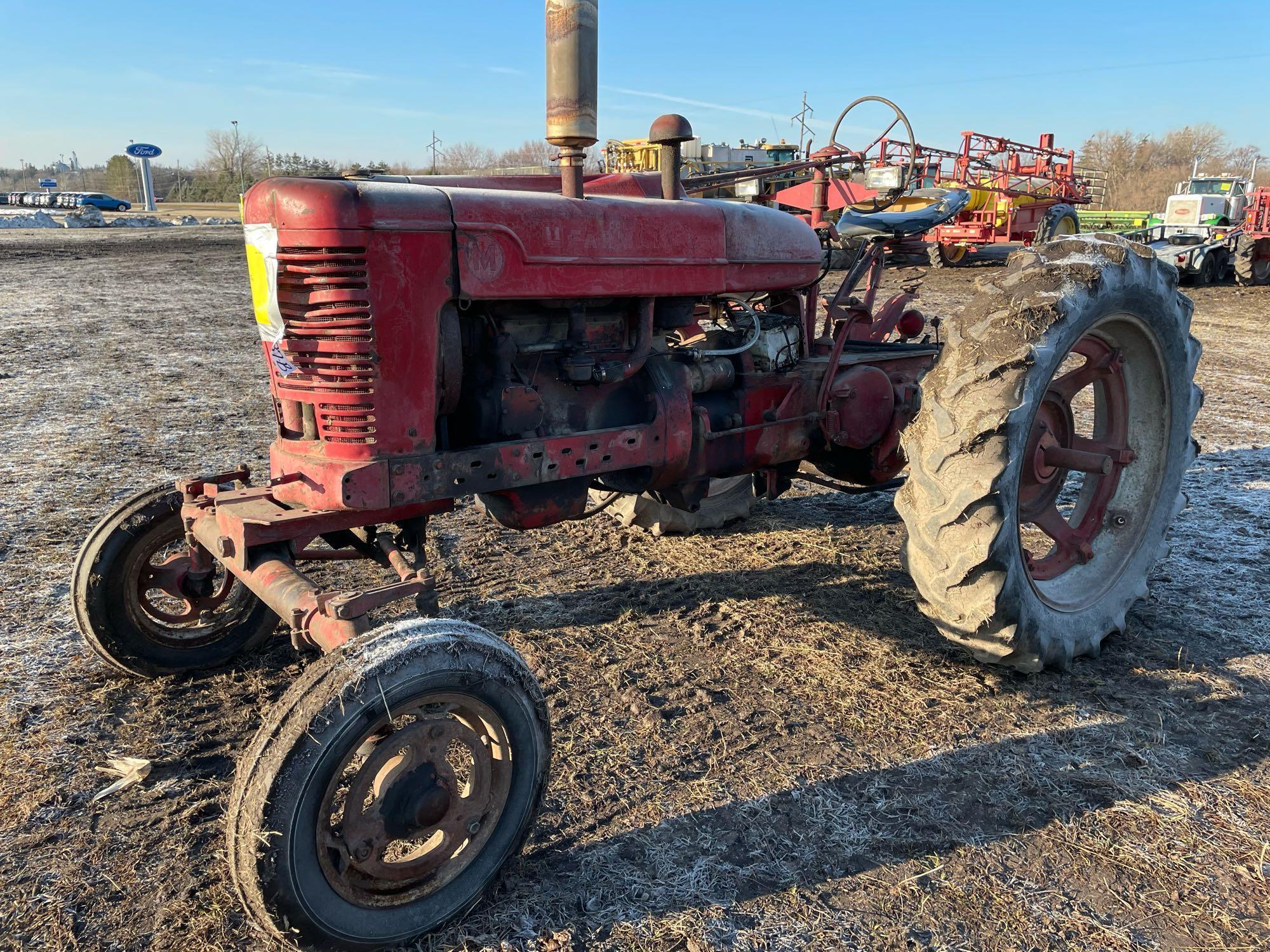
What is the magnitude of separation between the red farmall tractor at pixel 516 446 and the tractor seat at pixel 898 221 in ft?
2.21

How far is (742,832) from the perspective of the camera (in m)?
2.49

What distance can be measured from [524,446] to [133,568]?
150 cm

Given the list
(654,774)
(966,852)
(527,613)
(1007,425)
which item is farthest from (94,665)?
(1007,425)

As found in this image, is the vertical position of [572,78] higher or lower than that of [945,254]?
lower

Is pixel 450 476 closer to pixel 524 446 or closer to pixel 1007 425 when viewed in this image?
pixel 524 446

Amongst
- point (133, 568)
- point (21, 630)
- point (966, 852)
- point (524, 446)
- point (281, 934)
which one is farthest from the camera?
point (21, 630)

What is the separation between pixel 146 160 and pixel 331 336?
194ft

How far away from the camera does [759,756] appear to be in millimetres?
2840

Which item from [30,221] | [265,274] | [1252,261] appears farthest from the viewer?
[30,221]

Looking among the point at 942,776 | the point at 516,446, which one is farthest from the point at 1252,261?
the point at 516,446

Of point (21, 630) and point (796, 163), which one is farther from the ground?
point (796, 163)

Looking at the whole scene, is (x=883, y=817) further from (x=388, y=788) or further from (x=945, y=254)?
(x=945, y=254)

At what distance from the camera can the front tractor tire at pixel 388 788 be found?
1.94m

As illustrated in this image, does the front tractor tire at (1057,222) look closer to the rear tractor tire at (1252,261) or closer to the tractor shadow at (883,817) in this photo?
the rear tractor tire at (1252,261)
